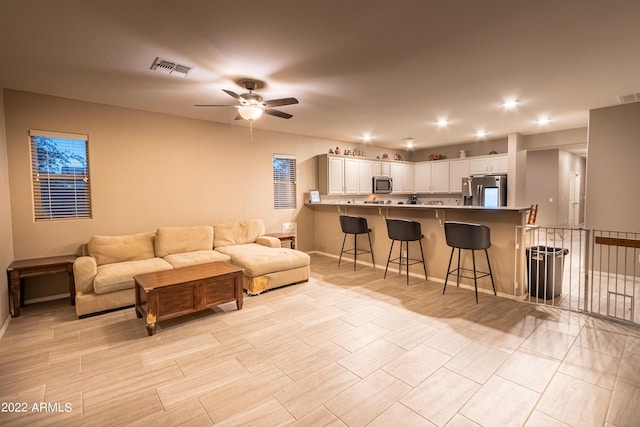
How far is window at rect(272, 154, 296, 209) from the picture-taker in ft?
20.4

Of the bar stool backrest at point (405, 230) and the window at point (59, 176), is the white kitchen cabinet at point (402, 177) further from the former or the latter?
the window at point (59, 176)

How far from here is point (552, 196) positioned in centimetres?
833

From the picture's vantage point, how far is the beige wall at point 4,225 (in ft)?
10.5

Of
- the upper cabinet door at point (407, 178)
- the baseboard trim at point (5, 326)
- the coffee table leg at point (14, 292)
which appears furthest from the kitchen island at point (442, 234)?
→ the baseboard trim at point (5, 326)

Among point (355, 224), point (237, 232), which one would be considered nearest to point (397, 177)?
point (355, 224)

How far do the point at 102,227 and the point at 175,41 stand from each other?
3.07m

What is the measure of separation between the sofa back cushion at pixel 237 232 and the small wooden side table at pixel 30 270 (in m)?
1.91

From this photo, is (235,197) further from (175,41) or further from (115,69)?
(175,41)

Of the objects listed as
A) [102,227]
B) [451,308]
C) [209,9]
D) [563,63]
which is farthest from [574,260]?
[102,227]

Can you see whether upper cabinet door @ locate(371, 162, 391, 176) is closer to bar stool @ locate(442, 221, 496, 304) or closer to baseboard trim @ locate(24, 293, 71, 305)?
bar stool @ locate(442, 221, 496, 304)

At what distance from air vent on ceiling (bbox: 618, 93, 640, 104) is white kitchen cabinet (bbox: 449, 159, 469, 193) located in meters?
3.30

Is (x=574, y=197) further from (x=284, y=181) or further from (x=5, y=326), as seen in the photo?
(x=5, y=326)

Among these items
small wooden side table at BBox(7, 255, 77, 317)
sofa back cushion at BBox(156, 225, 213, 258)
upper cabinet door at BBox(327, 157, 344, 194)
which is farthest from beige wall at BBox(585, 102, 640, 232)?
small wooden side table at BBox(7, 255, 77, 317)

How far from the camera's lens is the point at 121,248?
13.4 feet
